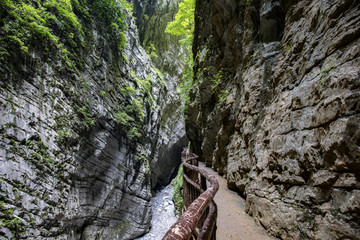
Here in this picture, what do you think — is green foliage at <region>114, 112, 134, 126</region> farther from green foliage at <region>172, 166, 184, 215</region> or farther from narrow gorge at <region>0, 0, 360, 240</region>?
green foliage at <region>172, 166, 184, 215</region>

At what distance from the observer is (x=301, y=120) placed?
85.4 inches

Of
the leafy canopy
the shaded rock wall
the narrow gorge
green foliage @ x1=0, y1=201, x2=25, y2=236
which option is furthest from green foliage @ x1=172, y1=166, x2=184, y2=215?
the leafy canopy

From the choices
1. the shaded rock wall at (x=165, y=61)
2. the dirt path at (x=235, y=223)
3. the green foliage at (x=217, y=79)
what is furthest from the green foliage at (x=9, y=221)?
the shaded rock wall at (x=165, y=61)

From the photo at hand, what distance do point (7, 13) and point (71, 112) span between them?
353cm

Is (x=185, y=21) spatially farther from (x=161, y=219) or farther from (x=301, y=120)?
(x=161, y=219)

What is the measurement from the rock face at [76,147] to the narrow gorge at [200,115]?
0.04 metres

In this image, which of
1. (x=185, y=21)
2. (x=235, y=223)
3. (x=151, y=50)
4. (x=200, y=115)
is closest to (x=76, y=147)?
(x=200, y=115)

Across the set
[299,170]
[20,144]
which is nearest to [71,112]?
[20,144]

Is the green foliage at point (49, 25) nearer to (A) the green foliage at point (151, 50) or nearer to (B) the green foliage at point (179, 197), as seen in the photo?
(A) the green foliage at point (151, 50)

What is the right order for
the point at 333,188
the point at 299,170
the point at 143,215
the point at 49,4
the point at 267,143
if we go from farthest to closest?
1. the point at 143,215
2. the point at 49,4
3. the point at 267,143
4. the point at 299,170
5. the point at 333,188

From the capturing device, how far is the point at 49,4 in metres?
6.15

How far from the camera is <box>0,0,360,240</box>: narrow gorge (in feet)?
5.68

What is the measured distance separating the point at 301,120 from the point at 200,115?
6.76m

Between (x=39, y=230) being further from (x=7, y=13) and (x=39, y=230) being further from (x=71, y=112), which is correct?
(x=7, y=13)
